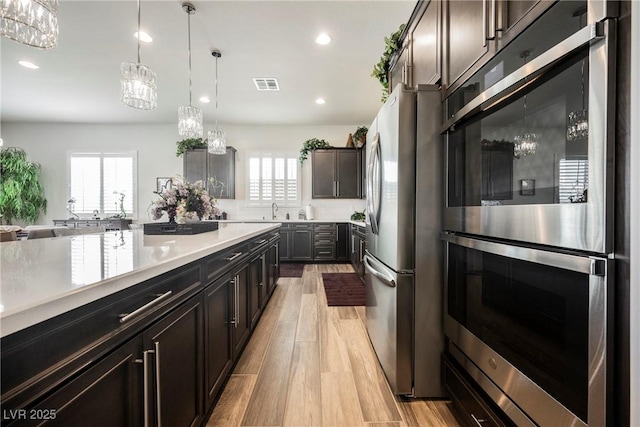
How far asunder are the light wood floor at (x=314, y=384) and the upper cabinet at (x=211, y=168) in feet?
12.9

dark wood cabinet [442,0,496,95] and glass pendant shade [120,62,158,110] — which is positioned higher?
glass pendant shade [120,62,158,110]

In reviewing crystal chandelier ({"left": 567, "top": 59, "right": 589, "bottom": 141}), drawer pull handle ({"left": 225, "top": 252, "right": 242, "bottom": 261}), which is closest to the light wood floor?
drawer pull handle ({"left": 225, "top": 252, "right": 242, "bottom": 261})

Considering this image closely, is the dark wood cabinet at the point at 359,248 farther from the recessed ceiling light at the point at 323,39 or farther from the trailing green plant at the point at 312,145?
the recessed ceiling light at the point at 323,39

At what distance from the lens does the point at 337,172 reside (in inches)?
239

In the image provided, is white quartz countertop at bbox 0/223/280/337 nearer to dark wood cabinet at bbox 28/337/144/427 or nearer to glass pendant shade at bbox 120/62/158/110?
dark wood cabinet at bbox 28/337/144/427

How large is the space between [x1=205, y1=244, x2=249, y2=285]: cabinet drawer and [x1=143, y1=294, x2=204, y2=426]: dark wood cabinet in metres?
0.16

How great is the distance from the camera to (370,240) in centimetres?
221

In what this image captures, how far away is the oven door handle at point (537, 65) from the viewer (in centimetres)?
66

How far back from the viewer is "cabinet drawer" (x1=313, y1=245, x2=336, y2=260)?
18.9 feet

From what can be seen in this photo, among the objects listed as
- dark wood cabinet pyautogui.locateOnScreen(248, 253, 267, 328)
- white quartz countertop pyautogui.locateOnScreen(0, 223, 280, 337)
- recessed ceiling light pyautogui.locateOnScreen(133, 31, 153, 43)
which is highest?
recessed ceiling light pyautogui.locateOnScreen(133, 31, 153, 43)

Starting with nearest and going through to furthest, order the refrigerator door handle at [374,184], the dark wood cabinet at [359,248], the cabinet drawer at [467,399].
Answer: the cabinet drawer at [467,399] < the refrigerator door handle at [374,184] < the dark wood cabinet at [359,248]

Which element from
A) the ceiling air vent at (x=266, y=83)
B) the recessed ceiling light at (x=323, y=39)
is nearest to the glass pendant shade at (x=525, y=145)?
the recessed ceiling light at (x=323, y=39)

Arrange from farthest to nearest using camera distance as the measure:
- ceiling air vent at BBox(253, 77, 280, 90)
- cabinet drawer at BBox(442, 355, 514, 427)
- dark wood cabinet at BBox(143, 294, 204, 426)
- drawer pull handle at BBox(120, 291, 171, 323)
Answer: ceiling air vent at BBox(253, 77, 280, 90), cabinet drawer at BBox(442, 355, 514, 427), dark wood cabinet at BBox(143, 294, 204, 426), drawer pull handle at BBox(120, 291, 171, 323)

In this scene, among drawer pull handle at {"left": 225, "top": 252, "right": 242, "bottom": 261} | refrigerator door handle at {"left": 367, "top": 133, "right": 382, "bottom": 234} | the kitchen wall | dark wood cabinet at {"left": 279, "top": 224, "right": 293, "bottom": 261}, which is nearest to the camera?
drawer pull handle at {"left": 225, "top": 252, "right": 242, "bottom": 261}
